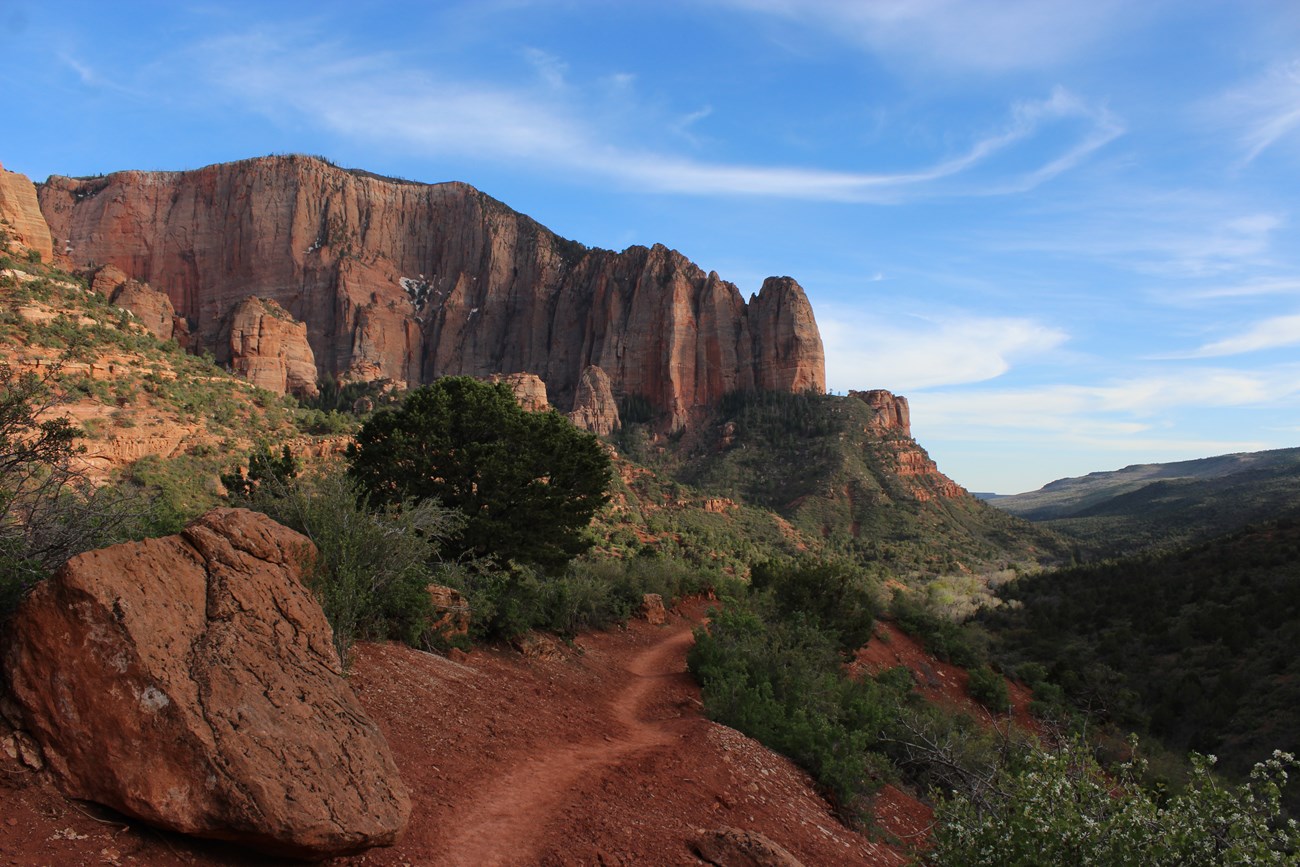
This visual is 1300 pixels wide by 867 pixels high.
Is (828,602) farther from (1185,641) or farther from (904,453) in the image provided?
(904,453)

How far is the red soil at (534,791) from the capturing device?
173 inches

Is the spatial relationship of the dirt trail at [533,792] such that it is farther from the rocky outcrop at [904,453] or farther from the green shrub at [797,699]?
the rocky outcrop at [904,453]

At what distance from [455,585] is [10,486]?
26.5 feet

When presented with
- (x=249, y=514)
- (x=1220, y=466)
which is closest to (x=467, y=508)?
(x=249, y=514)

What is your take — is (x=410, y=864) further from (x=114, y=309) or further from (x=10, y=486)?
(x=114, y=309)

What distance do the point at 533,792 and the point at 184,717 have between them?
375 centimetres

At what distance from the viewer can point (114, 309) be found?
33281 millimetres

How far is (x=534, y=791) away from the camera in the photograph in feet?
23.9

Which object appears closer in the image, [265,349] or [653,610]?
[653,610]

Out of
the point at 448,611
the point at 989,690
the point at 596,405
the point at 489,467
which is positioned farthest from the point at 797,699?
the point at 596,405

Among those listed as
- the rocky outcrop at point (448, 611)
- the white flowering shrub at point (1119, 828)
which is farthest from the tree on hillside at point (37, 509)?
the white flowering shrub at point (1119, 828)

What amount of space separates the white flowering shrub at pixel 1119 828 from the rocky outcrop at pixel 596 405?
80180 millimetres

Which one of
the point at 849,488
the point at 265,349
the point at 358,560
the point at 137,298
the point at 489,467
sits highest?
the point at 137,298

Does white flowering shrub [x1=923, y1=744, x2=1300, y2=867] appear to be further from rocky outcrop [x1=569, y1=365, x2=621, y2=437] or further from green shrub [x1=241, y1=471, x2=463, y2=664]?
rocky outcrop [x1=569, y1=365, x2=621, y2=437]
